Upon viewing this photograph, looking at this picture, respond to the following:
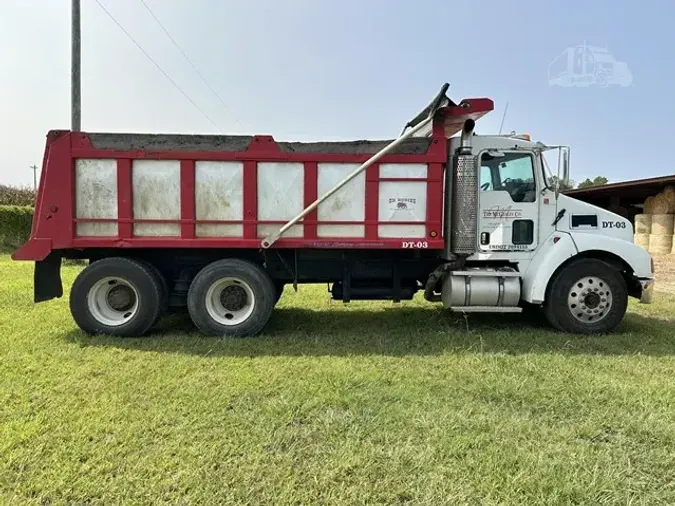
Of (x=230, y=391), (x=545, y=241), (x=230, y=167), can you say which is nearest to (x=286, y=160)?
(x=230, y=167)

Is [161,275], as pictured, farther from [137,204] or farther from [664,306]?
[664,306]

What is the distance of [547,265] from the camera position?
581cm

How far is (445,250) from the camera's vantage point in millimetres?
6074

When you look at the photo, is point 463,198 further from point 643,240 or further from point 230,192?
point 643,240

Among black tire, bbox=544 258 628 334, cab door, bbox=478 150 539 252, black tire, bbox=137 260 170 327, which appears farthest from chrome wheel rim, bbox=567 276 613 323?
black tire, bbox=137 260 170 327

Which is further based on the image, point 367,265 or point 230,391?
point 367,265

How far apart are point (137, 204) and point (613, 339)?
601cm

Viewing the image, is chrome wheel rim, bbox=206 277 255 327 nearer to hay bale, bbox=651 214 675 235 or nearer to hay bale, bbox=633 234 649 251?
hay bale, bbox=651 214 675 235

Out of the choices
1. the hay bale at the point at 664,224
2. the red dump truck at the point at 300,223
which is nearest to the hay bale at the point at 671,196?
the hay bale at the point at 664,224

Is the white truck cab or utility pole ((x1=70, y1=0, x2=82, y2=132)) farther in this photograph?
utility pole ((x1=70, y1=0, x2=82, y2=132))

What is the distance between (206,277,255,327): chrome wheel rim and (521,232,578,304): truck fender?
351 centimetres

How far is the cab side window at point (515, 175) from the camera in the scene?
19.7ft

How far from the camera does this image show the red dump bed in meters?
5.51

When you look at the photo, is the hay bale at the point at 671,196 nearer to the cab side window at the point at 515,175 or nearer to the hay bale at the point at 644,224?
the hay bale at the point at 644,224
